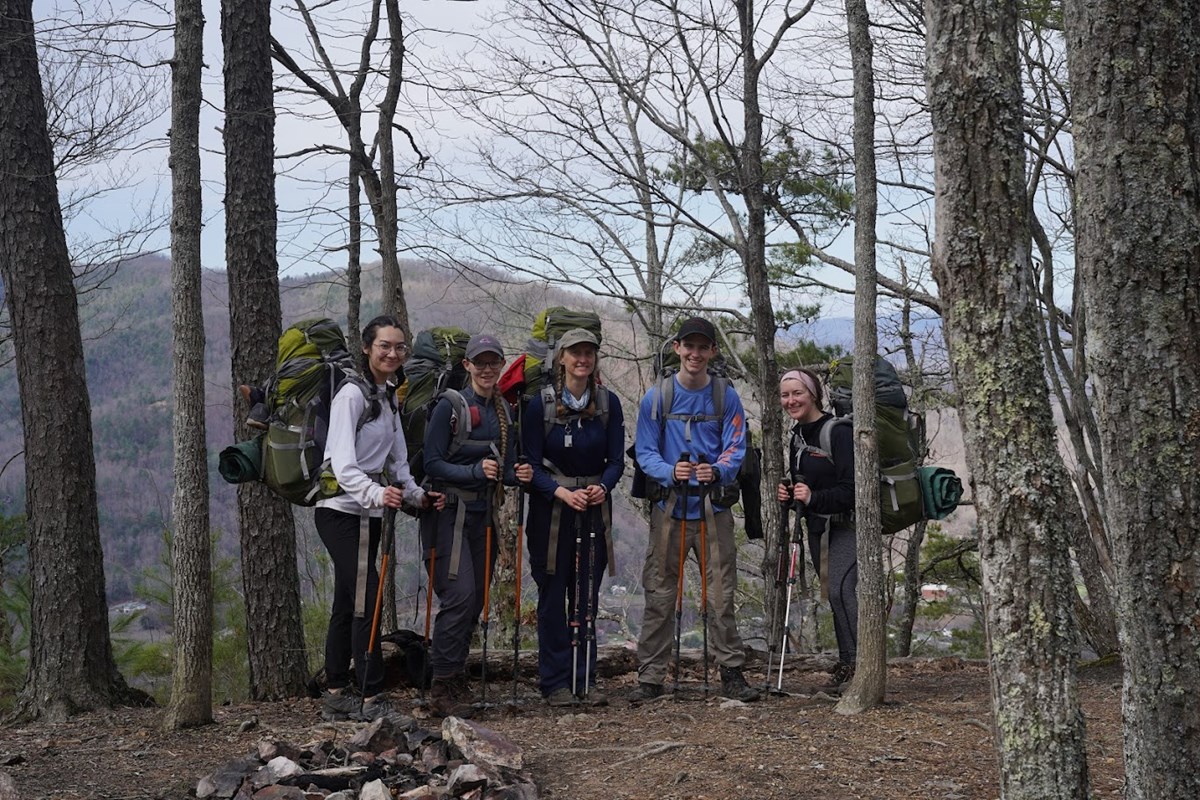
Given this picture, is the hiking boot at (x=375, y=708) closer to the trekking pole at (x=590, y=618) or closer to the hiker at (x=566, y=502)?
the hiker at (x=566, y=502)

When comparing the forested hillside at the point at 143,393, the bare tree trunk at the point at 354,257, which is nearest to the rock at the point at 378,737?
the bare tree trunk at the point at 354,257

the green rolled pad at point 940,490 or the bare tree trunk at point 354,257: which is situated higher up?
the bare tree trunk at point 354,257

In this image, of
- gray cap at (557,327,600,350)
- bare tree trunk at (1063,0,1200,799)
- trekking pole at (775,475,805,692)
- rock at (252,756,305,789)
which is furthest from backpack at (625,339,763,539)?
bare tree trunk at (1063,0,1200,799)

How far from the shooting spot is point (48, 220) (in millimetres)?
7391

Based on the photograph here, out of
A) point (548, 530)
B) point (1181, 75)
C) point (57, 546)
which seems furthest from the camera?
point (57, 546)

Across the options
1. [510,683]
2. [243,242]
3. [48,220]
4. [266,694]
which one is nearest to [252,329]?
[243,242]

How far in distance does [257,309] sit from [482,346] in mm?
2056

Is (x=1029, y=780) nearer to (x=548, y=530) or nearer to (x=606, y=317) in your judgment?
(x=548, y=530)

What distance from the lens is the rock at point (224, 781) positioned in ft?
15.2

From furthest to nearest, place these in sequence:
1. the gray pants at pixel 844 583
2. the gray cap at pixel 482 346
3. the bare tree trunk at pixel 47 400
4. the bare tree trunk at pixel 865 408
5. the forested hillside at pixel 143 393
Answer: the forested hillside at pixel 143 393
the bare tree trunk at pixel 47 400
the gray pants at pixel 844 583
the gray cap at pixel 482 346
the bare tree trunk at pixel 865 408

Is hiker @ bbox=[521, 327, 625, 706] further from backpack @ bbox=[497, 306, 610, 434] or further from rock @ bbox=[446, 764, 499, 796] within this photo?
rock @ bbox=[446, 764, 499, 796]

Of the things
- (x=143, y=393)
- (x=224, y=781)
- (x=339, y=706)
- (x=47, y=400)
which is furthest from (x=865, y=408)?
(x=143, y=393)

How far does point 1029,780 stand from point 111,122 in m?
15.1

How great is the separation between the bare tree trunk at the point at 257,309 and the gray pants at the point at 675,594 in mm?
2500
